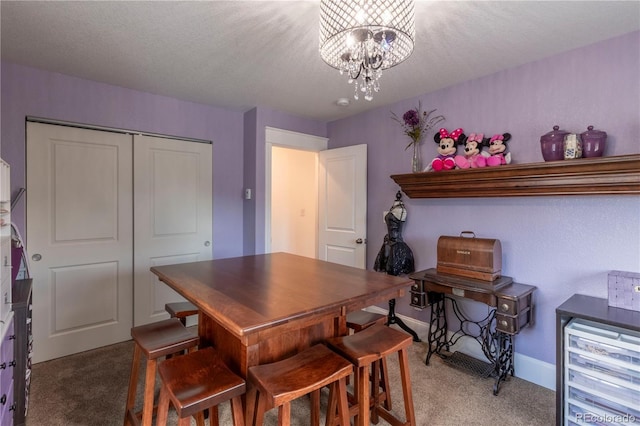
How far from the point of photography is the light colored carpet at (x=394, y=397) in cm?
192

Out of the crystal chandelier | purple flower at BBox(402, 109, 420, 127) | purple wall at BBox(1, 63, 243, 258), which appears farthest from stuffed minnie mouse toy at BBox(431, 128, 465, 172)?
purple wall at BBox(1, 63, 243, 258)

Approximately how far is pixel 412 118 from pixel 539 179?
1217mm

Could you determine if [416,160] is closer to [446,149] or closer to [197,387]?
[446,149]

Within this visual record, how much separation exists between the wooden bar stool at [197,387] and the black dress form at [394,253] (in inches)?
76.3

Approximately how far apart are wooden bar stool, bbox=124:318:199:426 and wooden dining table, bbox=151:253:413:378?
150mm

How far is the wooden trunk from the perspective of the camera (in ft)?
7.68

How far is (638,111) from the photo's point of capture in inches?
75.8

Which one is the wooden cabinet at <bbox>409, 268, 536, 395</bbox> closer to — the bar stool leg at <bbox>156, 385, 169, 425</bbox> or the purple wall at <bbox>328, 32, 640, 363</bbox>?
the purple wall at <bbox>328, 32, 640, 363</bbox>

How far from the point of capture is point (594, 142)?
1.96 metres

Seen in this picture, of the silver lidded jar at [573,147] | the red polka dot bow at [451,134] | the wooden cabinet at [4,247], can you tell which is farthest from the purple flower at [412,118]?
the wooden cabinet at [4,247]

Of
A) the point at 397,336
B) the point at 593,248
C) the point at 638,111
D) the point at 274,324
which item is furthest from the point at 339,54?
the point at 593,248

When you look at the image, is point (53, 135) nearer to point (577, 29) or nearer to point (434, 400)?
point (434, 400)

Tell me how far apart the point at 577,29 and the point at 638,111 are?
62 centimetres

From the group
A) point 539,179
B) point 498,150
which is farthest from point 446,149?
point 539,179
